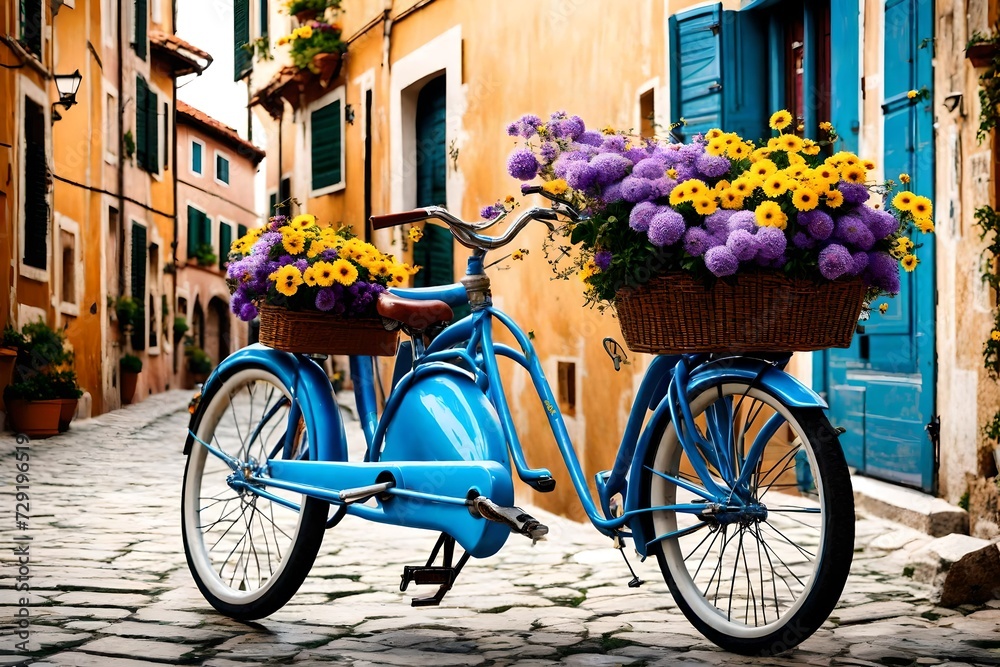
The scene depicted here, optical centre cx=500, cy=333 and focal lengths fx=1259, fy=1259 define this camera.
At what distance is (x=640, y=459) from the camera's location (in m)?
3.32

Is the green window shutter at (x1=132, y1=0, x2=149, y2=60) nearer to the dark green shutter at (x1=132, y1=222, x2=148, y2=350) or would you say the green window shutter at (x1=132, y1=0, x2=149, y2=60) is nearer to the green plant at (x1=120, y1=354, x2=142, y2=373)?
the dark green shutter at (x1=132, y1=222, x2=148, y2=350)

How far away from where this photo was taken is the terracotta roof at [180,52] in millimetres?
18016

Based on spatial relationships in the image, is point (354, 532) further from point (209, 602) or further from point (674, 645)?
point (674, 645)

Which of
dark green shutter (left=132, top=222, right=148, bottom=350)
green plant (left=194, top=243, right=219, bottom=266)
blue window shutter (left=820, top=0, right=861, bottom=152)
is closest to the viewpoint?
blue window shutter (left=820, top=0, right=861, bottom=152)

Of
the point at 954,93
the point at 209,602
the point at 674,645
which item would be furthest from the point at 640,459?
the point at 954,93

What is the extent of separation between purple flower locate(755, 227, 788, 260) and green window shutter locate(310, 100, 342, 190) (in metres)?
10.6

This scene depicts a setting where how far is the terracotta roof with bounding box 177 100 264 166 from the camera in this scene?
75.7 feet

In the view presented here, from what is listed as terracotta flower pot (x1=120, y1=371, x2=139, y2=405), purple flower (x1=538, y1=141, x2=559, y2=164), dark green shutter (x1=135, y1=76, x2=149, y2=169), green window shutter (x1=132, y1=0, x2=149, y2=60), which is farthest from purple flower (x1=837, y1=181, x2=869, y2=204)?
dark green shutter (x1=135, y1=76, x2=149, y2=169)

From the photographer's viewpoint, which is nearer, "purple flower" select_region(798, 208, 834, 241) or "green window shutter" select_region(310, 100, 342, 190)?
"purple flower" select_region(798, 208, 834, 241)

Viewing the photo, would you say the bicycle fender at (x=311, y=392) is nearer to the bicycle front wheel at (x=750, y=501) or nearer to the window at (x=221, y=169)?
the bicycle front wheel at (x=750, y=501)

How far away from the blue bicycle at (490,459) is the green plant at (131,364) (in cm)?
1217

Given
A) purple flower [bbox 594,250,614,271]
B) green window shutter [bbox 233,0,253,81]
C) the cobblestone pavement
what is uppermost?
green window shutter [bbox 233,0,253,81]

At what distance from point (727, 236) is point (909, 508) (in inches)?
112

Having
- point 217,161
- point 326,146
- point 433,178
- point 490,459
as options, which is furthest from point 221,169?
point 490,459
